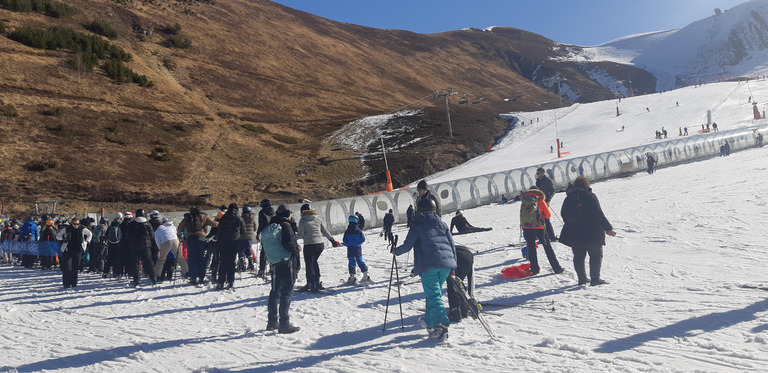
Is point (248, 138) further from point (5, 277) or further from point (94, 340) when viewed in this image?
point (94, 340)

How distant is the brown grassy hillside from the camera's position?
40.5m

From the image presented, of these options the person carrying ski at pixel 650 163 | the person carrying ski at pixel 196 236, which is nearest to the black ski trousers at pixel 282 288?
the person carrying ski at pixel 196 236

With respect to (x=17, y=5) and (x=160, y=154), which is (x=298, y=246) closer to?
(x=160, y=154)

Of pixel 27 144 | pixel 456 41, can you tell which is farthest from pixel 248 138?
pixel 456 41

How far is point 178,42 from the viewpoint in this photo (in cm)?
7512

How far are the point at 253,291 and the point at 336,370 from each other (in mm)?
5308

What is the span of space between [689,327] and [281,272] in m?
4.95

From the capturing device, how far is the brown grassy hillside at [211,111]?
133 ft

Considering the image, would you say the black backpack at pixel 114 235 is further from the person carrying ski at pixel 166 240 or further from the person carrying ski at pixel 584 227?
the person carrying ski at pixel 584 227

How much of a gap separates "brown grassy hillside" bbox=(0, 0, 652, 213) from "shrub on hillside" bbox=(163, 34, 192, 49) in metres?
1.03

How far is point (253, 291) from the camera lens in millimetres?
10258

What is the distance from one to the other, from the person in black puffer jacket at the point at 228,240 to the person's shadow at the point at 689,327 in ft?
22.4

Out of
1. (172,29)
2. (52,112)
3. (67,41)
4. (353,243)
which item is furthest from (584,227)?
→ (172,29)

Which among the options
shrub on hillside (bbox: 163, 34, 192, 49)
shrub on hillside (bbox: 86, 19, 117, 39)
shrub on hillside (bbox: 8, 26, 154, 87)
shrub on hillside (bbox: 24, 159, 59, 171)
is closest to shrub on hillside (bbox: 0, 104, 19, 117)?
shrub on hillside (bbox: 24, 159, 59, 171)
